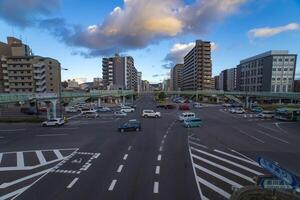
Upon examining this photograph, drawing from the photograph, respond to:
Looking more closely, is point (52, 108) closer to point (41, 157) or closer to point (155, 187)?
point (41, 157)

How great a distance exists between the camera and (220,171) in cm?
1667

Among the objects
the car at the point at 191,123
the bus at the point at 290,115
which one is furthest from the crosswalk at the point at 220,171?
the bus at the point at 290,115

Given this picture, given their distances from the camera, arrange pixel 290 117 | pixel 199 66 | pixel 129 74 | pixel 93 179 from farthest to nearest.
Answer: pixel 129 74 → pixel 199 66 → pixel 290 117 → pixel 93 179

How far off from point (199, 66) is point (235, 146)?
4809 inches

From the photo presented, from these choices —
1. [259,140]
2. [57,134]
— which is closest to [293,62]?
[259,140]

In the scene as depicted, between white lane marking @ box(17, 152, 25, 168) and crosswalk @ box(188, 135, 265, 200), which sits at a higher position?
crosswalk @ box(188, 135, 265, 200)

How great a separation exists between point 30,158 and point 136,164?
10.6 metres

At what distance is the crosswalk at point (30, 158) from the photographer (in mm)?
18438

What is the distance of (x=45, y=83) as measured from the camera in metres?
94.4

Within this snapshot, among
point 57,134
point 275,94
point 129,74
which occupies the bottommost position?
point 57,134

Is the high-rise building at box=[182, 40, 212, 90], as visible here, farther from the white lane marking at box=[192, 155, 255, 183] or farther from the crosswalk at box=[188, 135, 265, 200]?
the white lane marking at box=[192, 155, 255, 183]

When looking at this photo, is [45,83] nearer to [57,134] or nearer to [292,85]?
[57,134]

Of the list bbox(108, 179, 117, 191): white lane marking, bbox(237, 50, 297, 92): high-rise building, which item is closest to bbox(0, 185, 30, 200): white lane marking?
bbox(108, 179, 117, 191): white lane marking

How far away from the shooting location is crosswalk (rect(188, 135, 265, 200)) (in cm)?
1340
